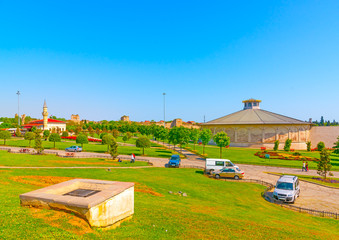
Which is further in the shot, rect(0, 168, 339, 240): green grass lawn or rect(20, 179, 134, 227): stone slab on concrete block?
rect(20, 179, 134, 227): stone slab on concrete block

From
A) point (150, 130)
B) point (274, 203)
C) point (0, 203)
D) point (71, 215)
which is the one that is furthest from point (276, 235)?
point (150, 130)

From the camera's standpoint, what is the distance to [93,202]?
803 centimetres

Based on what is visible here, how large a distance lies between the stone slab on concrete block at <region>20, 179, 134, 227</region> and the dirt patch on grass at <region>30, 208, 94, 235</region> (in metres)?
0.17

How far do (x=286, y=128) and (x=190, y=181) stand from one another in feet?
232

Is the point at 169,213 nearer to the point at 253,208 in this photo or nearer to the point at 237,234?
the point at 237,234

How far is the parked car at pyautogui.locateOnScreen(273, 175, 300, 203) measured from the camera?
19922mm

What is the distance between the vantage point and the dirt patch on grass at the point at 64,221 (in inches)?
297

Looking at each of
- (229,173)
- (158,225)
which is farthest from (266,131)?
(158,225)

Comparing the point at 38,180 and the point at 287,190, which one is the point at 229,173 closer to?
the point at 287,190

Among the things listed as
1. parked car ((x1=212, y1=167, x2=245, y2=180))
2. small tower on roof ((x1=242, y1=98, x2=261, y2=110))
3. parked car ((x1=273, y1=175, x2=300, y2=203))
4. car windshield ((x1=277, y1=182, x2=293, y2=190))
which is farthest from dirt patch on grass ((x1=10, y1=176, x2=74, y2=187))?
small tower on roof ((x1=242, y1=98, x2=261, y2=110))

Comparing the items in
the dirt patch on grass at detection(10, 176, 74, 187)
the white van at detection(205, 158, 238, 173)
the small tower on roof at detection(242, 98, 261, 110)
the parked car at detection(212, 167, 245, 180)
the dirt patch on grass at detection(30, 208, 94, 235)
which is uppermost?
the small tower on roof at detection(242, 98, 261, 110)

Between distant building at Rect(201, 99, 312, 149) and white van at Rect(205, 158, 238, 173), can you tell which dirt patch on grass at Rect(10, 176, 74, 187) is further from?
distant building at Rect(201, 99, 312, 149)

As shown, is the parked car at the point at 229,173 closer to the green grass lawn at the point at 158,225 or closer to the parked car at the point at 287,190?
the parked car at the point at 287,190

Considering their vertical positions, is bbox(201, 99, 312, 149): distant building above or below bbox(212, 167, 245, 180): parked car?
above
